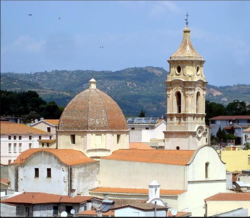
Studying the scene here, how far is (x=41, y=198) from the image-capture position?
4253 cm

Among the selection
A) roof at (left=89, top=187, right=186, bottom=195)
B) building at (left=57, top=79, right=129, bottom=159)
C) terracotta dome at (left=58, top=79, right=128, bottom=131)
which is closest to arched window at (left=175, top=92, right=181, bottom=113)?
terracotta dome at (left=58, top=79, right=128, bottom=131)

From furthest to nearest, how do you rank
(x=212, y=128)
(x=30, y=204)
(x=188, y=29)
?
Result: (x=212, y=128)
(x=188, y=29)
(x=30, y=204)

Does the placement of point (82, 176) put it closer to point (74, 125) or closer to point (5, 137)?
point (74, 125)

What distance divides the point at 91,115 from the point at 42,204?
809cm

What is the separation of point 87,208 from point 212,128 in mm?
61224

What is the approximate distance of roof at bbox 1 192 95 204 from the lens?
136 feet

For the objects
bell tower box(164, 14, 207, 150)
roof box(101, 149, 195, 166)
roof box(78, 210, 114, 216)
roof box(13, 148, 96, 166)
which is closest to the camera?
roof box(78, 210, 114, 216)

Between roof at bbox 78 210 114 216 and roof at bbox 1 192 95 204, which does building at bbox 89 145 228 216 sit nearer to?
roof at bbox 1 192 95 204

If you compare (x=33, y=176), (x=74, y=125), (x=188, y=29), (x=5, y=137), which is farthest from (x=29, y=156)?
(x=188, y=29)

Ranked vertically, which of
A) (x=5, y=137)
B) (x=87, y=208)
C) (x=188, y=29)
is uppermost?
(x=188, y=29)

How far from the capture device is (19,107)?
4700 cm

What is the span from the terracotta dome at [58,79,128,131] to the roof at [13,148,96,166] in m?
1.67

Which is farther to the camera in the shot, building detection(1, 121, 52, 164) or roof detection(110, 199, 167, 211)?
roof detection(110, 199, 167, 211)

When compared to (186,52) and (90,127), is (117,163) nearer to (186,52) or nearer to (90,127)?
(90,127)
